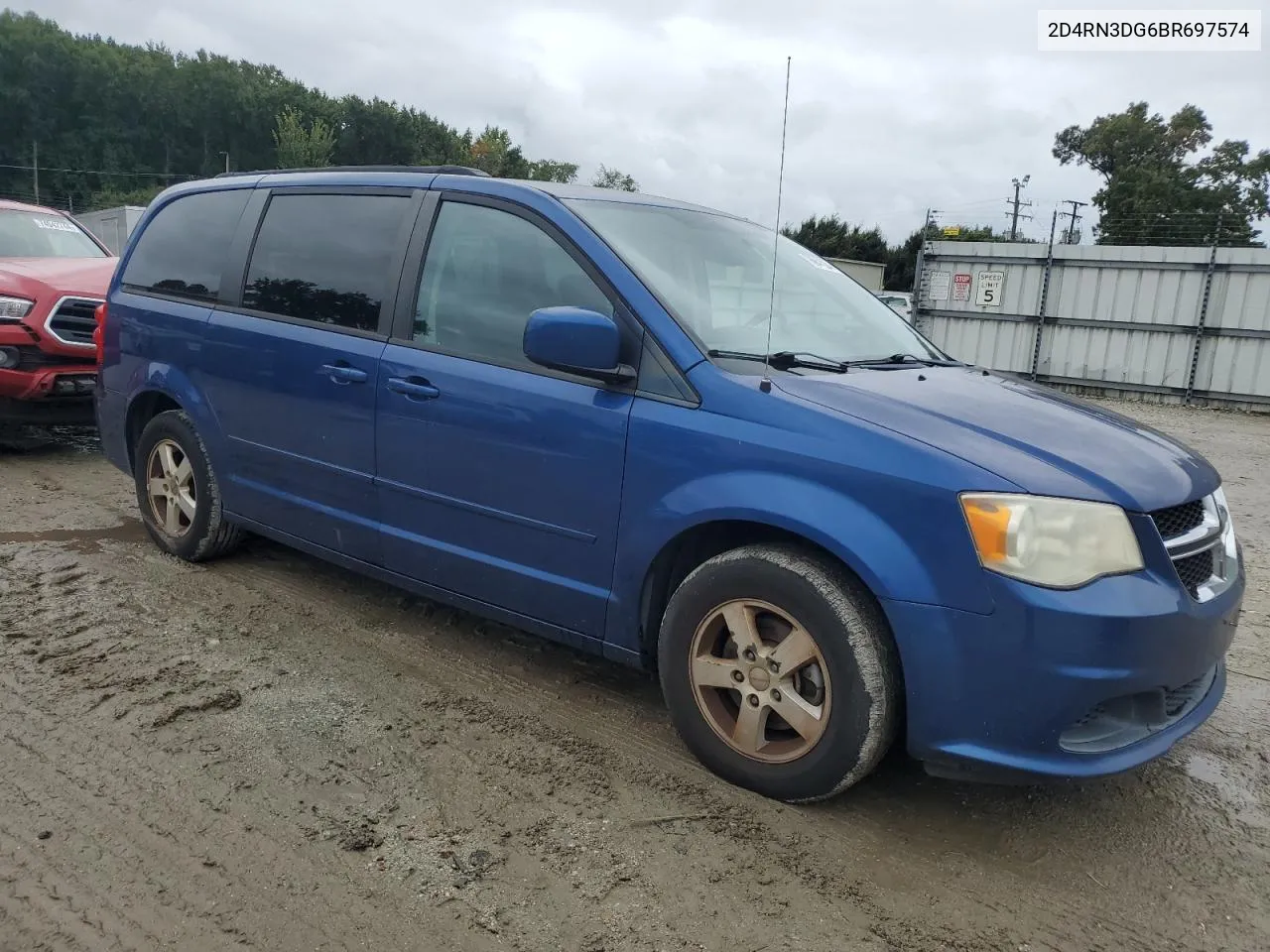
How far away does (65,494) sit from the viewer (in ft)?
19.6

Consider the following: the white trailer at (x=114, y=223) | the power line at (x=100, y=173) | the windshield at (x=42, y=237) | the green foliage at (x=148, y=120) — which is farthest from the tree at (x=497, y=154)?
the windshield at (x=42, y=237)

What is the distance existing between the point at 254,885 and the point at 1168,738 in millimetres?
2405

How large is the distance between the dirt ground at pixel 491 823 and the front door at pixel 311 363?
585 millimetres

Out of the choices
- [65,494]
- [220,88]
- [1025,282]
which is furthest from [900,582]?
[220,88]

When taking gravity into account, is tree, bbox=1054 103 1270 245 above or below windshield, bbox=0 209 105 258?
above

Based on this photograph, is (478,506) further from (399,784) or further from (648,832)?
(648,832)

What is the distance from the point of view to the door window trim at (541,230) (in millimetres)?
2965

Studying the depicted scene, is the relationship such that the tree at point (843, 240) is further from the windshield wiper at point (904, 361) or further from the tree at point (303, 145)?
the windshield wiper at point (904, 361)

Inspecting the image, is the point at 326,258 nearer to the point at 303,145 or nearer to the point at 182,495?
the point at 182,495

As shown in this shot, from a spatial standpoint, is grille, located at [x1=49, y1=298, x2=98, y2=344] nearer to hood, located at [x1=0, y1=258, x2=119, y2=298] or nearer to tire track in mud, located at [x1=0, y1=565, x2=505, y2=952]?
hood, located at [x1=0, y1=258, x2=119, y2=298]

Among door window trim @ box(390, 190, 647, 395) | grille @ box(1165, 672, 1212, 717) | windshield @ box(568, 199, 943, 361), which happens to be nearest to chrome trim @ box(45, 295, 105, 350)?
door window trim @ box(390, 190, 647, 395)

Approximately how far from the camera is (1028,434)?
2.65 metres

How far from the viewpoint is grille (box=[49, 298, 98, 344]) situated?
6.83 meters

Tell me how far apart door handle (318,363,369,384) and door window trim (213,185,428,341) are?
0.14 metres
